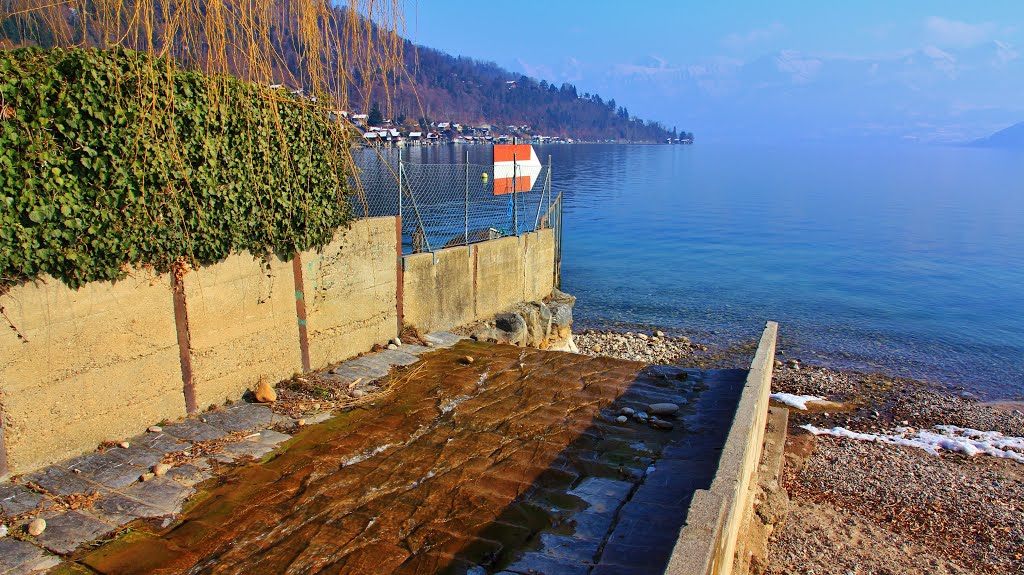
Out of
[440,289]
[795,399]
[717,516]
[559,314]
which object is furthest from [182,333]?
[795,399]

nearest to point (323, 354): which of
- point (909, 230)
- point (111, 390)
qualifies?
point (111, 390)

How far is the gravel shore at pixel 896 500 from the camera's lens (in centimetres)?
928

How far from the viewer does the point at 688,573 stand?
4.04 m

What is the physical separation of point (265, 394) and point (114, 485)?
7.47 ft

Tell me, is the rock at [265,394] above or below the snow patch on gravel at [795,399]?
above

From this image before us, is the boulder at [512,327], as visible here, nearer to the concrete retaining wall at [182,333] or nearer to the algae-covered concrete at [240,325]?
the concrete retaining wall at [182,333]

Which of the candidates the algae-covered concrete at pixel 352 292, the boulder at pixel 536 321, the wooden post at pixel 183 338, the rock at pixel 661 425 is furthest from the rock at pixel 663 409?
the boulder at pixel 536 321

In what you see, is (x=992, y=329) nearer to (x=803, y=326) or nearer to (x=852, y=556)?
(x=803, y=326)

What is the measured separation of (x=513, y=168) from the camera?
14484mm

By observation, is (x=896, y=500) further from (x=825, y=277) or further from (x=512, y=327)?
(x=825, y=277)

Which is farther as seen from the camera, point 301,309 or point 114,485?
point 301,309

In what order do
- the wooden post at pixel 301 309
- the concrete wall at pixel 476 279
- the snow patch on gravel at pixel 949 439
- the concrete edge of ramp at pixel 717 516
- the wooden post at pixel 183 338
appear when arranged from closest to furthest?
the concrete edge of ramp at pixel 717 516, the wooden post at pixel 183 338, the wooden post at pixel 301 309, the concrete wall at pixel 476 279, the snow patch on gravel at pixel 949 439

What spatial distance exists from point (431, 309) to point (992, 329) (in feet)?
79.3

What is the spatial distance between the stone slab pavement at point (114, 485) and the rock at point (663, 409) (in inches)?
157
